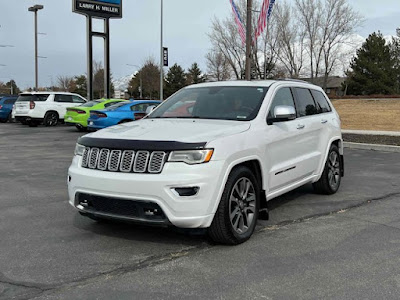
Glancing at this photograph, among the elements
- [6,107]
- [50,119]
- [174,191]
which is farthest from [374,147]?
[6,107]

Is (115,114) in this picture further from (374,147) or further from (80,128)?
(374,147)

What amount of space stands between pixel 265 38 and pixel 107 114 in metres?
33.0

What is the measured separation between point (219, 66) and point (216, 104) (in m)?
45.3

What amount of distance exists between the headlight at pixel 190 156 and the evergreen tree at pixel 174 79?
76.2 meters

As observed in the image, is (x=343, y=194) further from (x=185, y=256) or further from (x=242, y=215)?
(x=185, y=256)

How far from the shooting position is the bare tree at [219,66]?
159 ft

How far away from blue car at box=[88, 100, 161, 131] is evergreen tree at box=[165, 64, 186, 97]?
63.1 meters

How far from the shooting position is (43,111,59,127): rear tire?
855 inches

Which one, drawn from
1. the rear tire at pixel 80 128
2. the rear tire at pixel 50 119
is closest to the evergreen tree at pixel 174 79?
the rear tire at pixel 50 119

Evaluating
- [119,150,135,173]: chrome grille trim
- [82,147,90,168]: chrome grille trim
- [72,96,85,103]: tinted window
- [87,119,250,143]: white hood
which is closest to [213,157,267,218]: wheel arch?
[87,119,250,143]: white hood

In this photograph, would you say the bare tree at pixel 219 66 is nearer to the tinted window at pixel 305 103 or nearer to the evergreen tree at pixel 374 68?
the evergreen tree at pixel 374 68

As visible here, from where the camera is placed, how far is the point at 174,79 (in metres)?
80.2

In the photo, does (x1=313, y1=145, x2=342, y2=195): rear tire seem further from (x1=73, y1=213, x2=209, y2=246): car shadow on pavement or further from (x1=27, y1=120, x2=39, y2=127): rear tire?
(x1=27, y1=120, x2=39, y2=127): rear tire

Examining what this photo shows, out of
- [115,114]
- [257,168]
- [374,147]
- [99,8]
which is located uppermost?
[99,8]
